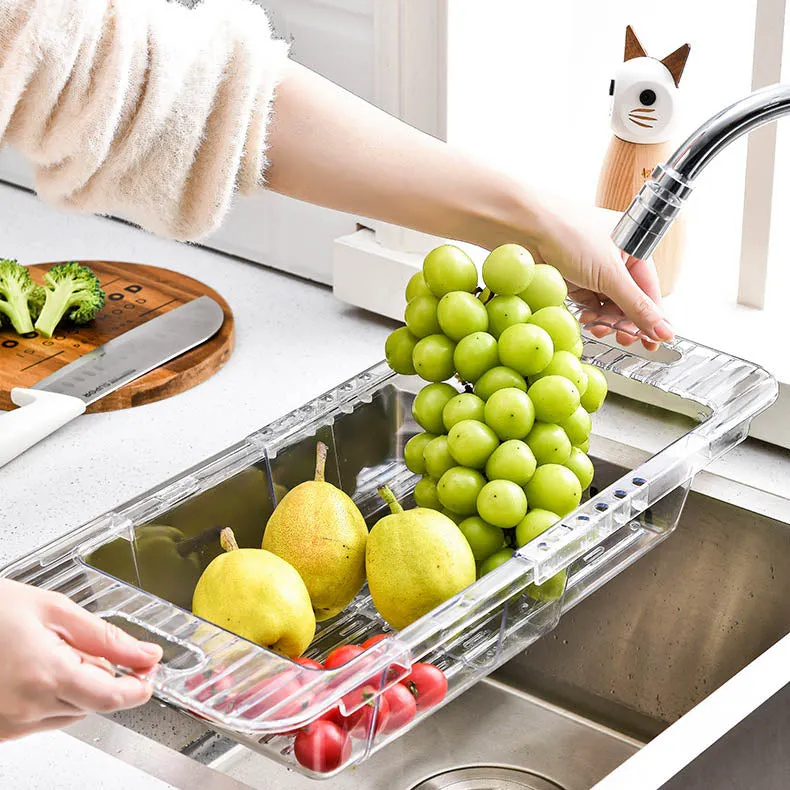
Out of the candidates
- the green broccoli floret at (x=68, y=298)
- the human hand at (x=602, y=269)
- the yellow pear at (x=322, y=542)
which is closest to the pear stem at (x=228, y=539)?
the yellow pear at (x=322, y=542)

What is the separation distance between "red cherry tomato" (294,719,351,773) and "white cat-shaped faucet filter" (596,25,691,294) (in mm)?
675

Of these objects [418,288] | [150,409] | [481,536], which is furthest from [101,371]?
[481,536]

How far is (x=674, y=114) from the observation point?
116 centimetres

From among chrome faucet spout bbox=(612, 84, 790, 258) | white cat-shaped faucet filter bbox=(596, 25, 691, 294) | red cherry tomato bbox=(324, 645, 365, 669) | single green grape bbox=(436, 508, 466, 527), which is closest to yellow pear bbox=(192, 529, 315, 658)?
red cherry tomato bbox=(324, 645, 365, 669)

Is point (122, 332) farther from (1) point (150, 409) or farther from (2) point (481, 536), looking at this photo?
(2) point (481, 536)

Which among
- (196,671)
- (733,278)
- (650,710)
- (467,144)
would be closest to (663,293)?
(733,278)

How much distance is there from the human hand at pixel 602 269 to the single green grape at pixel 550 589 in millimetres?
237

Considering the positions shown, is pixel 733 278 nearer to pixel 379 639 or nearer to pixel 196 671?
pixel 379 639

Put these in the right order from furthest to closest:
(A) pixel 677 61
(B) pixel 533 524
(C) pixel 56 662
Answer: (A) pixel 677 61 < (B) pixel 533 524 < (C) pixel 56 662

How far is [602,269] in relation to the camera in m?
0.98

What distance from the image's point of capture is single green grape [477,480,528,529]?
31.6 inches

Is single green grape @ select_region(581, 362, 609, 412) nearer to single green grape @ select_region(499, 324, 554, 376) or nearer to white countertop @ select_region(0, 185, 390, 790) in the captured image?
single green grape @ select_region(499, 324, 554, 376)

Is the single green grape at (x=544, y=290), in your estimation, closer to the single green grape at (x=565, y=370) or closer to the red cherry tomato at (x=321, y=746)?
the single green grape at (x=565, y=370)

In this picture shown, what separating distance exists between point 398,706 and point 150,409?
1.93 feet
